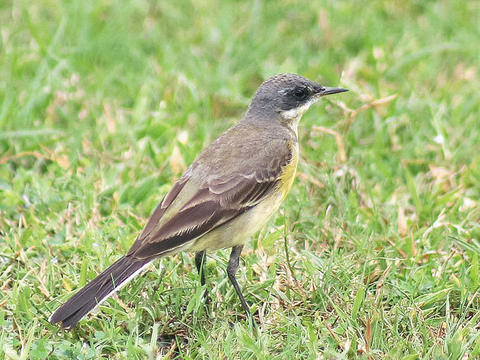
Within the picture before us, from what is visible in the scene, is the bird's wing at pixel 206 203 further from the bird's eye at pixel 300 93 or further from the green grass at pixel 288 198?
the bird's eye at pixel 300 93

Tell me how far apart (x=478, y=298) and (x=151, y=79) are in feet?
15.5

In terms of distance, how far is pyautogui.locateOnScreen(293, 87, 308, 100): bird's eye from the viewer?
690 cm

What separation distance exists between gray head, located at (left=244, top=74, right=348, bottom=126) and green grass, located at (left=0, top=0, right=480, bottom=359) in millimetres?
695

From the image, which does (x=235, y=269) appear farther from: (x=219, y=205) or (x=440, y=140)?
(x=440, y=140)

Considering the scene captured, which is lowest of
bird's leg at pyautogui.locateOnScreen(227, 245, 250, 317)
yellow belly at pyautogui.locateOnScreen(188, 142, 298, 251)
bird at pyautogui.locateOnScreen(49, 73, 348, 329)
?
bird's leg at pyautogui.locateOnScreen(227, 245, 250, 317)

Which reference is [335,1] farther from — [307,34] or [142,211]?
[142,211]

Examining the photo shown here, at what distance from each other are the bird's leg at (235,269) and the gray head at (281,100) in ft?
4.17

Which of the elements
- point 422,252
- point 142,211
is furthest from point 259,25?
point 422,252

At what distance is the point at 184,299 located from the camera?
5930 millimetres

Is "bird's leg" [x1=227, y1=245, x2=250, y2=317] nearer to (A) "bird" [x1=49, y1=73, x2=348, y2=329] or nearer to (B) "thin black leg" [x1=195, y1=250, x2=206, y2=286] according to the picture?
(A) "bird" [x1=49, y1=73, x2=348, y2=329]

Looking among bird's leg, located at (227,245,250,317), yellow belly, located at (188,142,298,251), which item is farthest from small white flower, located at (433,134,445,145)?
bird's leg, located at (227,245,250,317)

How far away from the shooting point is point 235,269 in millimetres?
6000

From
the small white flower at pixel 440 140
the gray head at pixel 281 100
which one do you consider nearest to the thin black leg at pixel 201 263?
the gray head at pixel 281 100

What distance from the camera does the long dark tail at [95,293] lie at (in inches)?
208
